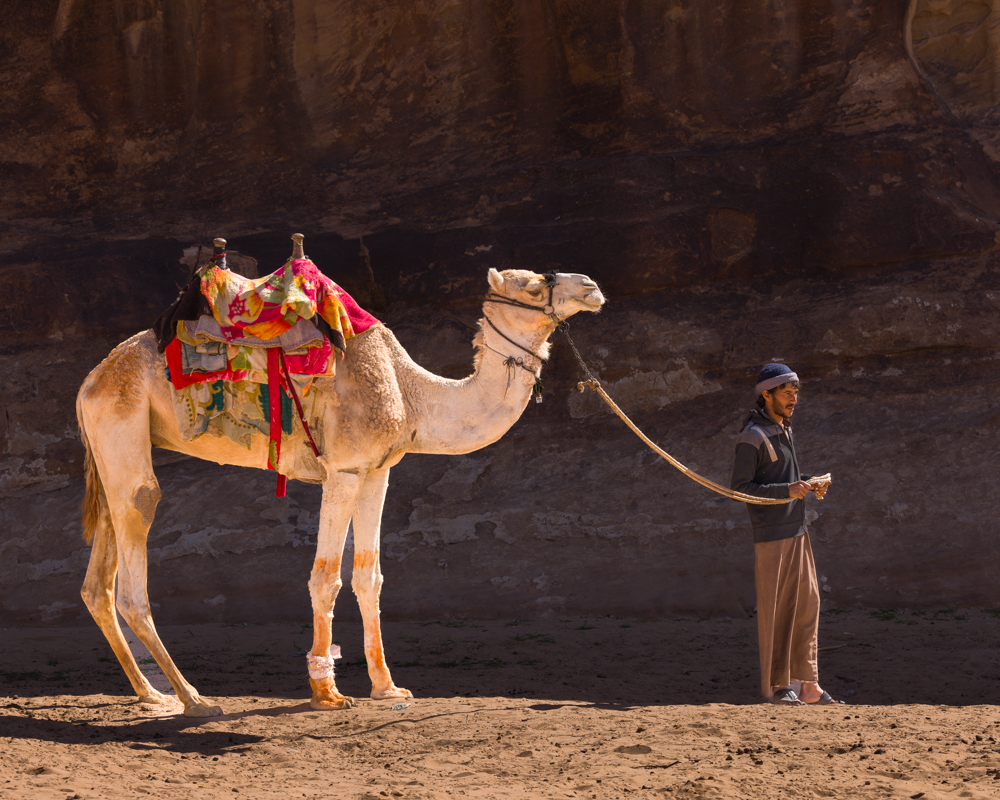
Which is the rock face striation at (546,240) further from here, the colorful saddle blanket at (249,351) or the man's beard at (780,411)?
the colorful saddle blanket at (249,351)

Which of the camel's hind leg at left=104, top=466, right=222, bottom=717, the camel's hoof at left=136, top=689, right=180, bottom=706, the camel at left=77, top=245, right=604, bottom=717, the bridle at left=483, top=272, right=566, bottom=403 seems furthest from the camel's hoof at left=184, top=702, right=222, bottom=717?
the bridle at left=483, top=272, right=566, bottom=403

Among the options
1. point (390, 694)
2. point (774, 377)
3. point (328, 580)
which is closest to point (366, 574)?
point (328, 580)

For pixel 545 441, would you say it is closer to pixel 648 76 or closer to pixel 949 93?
pixel 648 76

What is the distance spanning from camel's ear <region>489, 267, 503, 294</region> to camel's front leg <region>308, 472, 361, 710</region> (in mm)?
1465

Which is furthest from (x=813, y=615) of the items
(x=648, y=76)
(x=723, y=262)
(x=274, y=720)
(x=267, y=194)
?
(x=267, y=194)

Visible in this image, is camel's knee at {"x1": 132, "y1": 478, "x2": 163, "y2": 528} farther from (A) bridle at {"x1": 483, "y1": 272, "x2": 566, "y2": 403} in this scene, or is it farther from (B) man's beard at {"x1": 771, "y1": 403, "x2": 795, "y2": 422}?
(B) man's beard at {"x1": 771, "y1": 403, "x2": 795, "y2": 422}

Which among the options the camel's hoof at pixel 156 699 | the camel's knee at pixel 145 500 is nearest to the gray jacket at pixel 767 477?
the camel's knee at pixel 145 500

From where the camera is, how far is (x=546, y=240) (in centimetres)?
1132

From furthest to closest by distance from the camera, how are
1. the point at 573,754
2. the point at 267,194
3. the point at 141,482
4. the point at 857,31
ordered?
the point at 267,194, the point at 857,31, the point at 141,482, the point at 573,754

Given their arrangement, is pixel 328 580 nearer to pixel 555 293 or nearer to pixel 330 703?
pixel 330 703

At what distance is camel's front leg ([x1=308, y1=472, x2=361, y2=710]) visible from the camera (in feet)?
19.4

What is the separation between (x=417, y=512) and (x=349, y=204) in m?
3.95

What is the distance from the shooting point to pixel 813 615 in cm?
581

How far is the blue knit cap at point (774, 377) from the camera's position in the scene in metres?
5.82
